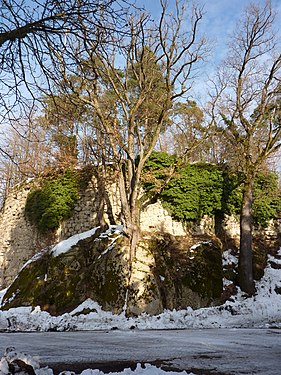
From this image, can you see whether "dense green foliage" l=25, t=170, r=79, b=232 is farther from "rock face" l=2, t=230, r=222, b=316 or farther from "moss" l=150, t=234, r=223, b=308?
"moss" l=150, t=234, r=223, b=308

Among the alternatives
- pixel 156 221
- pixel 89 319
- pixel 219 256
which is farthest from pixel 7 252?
pixel 219 256

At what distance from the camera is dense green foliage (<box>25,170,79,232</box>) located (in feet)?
51.8

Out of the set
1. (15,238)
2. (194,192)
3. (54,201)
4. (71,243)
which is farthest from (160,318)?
(15,238)

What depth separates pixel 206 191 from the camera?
15.2 meters

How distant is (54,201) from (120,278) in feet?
19.6

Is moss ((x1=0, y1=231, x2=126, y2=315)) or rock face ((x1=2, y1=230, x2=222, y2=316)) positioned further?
moss ((x1=0, y1=231, x2=126, y2=315))

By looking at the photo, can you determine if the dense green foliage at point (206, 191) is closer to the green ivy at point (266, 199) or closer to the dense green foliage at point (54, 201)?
the green ivy at point (266, 199)

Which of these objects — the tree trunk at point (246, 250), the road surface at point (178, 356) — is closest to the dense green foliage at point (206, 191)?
the tree trunk at point (246, 250)

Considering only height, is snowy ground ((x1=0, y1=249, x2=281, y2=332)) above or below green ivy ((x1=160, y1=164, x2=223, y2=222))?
below

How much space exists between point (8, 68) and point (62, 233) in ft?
39.0

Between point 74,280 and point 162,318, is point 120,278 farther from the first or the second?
point 162,318

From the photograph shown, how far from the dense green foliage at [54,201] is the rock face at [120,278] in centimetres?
276

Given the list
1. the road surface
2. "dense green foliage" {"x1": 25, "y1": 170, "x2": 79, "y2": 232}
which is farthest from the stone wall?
the road surface

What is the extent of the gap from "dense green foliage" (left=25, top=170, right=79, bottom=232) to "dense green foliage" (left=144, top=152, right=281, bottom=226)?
3340 millimetres
